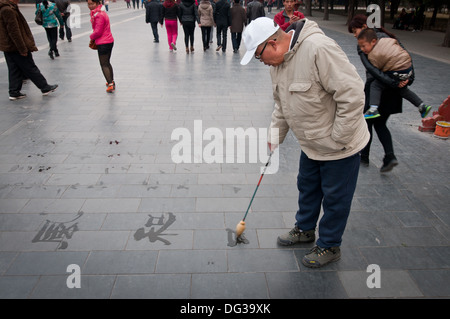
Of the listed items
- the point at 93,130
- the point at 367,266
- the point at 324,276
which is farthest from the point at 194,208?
the point at 93,130

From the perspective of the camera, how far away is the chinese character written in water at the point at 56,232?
9.84 feet

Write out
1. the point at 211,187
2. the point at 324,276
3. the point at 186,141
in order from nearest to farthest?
the point at 324,276, the point at 211,187, the point at 186,141

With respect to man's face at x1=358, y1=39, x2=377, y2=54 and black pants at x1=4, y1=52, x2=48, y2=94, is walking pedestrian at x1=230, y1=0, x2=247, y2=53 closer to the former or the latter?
black pants at x1=4, y1=52, x2=48, y2=94

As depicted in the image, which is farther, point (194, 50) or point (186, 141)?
point (194, 50)

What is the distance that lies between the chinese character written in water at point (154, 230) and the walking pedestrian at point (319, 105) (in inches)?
50.8

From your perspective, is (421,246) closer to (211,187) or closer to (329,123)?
(329,123)

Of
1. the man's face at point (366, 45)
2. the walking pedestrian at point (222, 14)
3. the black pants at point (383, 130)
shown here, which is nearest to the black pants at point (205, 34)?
→ the walking pedestrian at point (222, 14)

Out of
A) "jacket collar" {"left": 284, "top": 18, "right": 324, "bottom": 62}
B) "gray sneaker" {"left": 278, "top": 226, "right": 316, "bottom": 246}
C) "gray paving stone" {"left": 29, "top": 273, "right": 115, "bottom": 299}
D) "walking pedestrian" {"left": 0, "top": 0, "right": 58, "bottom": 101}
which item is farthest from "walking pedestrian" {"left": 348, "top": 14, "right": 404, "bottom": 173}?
"walking pedestrian" {"left": 0, "top": 0, "right": 58, "bottom": 101}

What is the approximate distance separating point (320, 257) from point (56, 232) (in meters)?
2.30

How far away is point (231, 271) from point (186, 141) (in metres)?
2.69

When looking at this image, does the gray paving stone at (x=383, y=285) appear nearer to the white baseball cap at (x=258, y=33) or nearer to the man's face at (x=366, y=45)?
the white baseball cap at (x=258, y=33)

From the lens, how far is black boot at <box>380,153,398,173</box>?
4.10 metres

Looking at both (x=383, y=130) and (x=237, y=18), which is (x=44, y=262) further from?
(x=237, y=18)

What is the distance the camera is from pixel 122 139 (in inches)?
201
